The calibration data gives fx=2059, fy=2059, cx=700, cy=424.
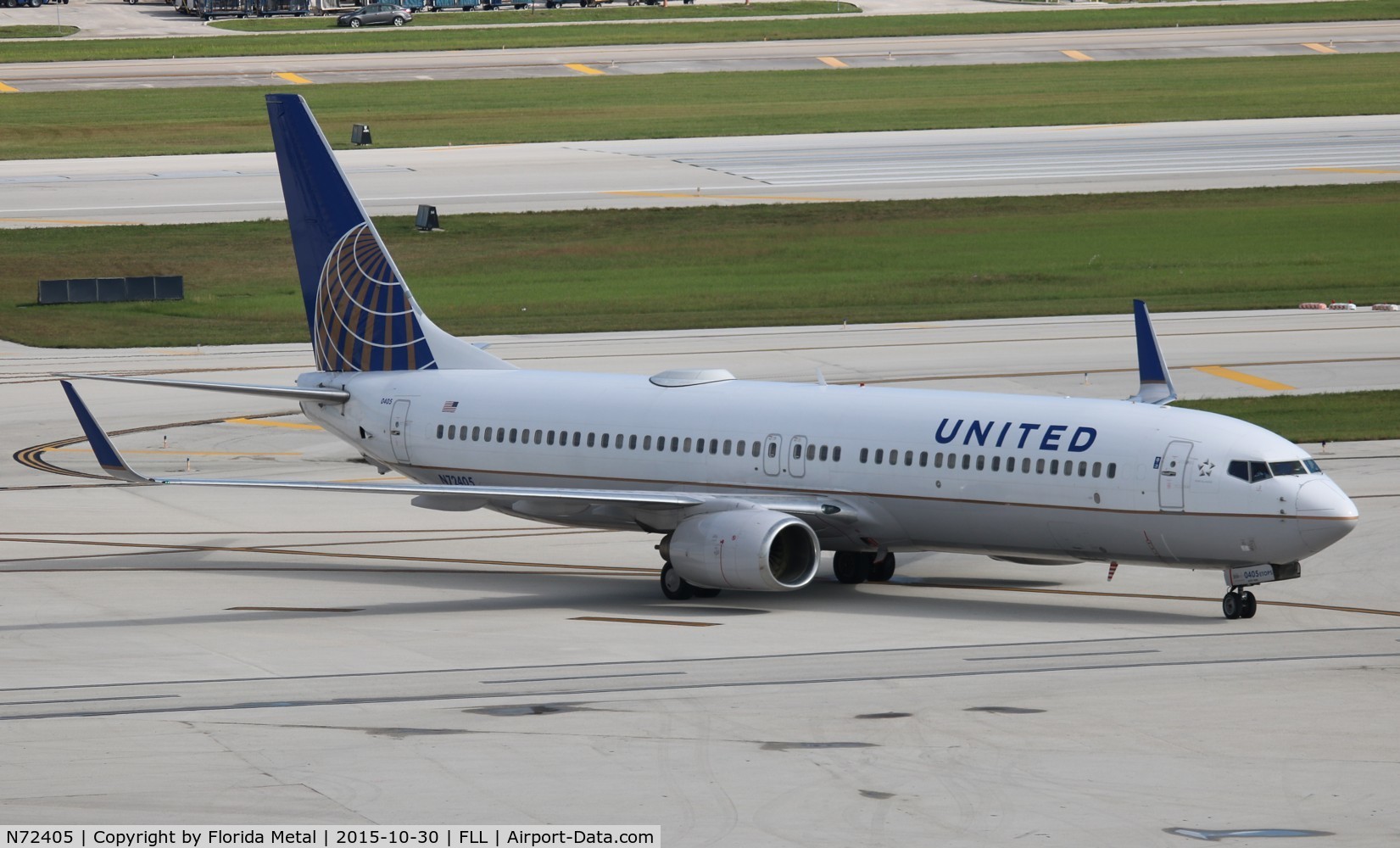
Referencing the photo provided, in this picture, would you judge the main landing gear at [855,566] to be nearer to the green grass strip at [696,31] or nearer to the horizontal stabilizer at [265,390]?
the horizontal stabilizer at [265,390]

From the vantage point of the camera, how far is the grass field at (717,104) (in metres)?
121

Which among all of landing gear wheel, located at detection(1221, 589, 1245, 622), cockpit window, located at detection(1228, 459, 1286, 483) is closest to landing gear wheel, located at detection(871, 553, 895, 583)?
landing gear wheel, located at detection(1221, 589, 1245, 622)

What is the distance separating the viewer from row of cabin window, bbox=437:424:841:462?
3906 centimetres

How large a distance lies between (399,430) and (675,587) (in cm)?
882

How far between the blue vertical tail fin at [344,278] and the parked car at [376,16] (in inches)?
5403

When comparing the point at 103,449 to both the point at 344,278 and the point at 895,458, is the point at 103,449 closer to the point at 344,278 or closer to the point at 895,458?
the point at 344,278

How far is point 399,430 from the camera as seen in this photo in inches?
1729

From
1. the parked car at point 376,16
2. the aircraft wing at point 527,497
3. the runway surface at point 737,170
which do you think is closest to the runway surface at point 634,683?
the aircraft wing at point 527,497

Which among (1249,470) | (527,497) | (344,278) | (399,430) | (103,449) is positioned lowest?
(527,497)

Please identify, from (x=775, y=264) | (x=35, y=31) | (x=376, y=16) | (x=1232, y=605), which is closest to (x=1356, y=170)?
(x=775, y=264)

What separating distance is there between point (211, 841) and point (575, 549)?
22.9 meters

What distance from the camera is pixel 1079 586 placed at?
129ft

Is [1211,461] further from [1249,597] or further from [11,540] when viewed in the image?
[11,540]

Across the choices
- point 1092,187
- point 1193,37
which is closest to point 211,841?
point 1092,187
